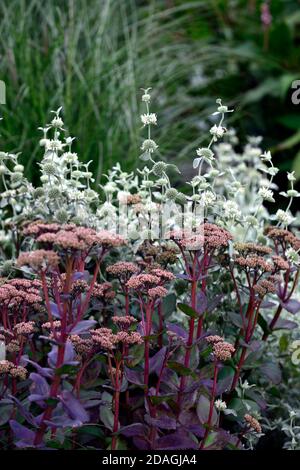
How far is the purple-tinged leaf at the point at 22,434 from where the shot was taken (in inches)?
57.6

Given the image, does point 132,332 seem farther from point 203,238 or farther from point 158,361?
point 203,238

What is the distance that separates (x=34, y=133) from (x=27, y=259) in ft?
6.53

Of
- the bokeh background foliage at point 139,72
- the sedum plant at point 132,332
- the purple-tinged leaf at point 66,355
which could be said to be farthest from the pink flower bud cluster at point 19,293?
the bokeh background foliage at point 139,72

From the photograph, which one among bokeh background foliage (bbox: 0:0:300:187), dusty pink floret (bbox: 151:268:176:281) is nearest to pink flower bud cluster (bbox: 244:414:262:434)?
dusty pink floret (bbox: 151:268:176:281)

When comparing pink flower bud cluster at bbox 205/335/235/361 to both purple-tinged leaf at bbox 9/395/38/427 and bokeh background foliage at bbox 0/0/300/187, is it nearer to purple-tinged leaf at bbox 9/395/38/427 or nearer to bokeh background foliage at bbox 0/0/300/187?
purple-tinged leaf at bbox 9/395/38/427

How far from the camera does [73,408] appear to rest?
142 centimetres

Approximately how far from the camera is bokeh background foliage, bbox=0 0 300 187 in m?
3.40

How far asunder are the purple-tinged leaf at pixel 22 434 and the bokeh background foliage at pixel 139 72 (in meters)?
1.55

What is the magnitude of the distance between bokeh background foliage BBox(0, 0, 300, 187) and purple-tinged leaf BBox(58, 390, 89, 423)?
1.57 m

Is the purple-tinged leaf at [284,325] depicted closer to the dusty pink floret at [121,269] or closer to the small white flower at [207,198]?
the small white flower at [207,198]

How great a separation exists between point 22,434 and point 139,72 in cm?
283

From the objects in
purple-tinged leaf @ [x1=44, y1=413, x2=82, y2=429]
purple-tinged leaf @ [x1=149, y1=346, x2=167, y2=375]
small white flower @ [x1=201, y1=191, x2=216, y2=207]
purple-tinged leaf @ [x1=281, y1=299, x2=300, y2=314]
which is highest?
small white flower @ [x1=201, y1=191, x2=216, y2=207]

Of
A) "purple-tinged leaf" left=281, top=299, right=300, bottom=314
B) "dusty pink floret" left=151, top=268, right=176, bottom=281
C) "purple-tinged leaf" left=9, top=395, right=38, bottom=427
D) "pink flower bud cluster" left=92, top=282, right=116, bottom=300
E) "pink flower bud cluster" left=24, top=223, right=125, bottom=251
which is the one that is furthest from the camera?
"purple-tinged leaf" left=281, top=299, right=300, bottom=314
